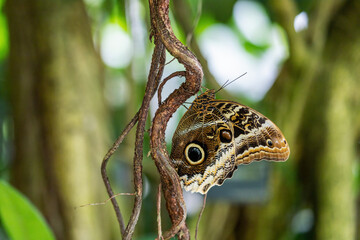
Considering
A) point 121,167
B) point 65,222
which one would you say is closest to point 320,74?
point 121,167

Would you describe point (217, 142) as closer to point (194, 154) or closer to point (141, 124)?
point (194, 154)

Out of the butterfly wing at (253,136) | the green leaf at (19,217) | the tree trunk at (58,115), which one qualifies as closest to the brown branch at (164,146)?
the butterfly wing at (253,136)

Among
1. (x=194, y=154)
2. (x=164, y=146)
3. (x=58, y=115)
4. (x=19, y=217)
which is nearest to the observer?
(x=164, y=146)

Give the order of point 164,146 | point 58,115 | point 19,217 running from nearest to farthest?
point 164,146 → point 19,217 → point 58,115

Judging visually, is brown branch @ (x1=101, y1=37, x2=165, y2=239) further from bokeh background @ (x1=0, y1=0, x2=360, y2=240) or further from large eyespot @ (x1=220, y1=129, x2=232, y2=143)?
bokeh background @ (x1=0, y1=0, x2=360, y2=240)

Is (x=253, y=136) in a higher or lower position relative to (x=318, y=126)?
higher

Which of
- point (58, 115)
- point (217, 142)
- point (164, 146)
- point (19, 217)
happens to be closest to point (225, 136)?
point (217, 142)

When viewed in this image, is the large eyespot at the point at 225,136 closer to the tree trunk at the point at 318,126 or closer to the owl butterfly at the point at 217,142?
the owl butterfly at the point at 217,142
